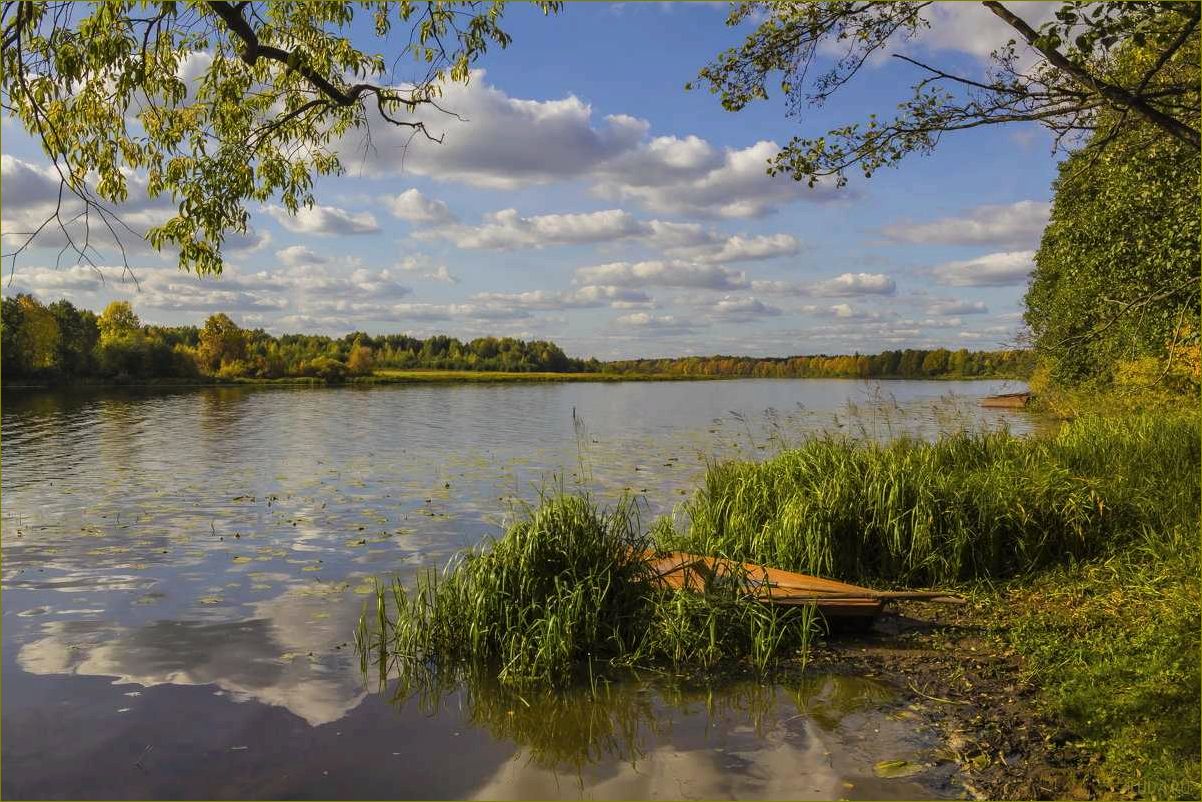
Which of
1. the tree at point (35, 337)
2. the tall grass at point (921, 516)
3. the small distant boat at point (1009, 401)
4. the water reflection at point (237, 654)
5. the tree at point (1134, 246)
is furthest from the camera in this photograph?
the tree at point (35, 337)

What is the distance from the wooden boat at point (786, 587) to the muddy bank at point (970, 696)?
350mm

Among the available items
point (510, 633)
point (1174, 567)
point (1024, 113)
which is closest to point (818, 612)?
point (510, 633)

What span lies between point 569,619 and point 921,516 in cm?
501

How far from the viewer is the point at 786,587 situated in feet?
27.4

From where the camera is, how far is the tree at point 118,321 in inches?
3128

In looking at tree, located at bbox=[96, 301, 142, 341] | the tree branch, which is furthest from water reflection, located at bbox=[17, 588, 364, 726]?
tree, located at bbox=[96, 301, 142, 341]

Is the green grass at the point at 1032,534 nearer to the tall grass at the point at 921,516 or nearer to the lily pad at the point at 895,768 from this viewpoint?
the tall grass at the point at 921,516

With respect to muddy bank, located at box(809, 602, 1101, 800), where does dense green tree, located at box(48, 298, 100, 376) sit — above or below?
above

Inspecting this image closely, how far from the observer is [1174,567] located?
8.66 metres

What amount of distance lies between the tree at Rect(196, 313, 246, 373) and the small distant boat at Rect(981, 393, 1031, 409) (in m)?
72.8

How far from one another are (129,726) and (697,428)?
92.9 ft

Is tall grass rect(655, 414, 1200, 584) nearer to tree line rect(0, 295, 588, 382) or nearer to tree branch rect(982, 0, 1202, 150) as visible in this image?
tree branch rect(982, 0, 1202, 150)

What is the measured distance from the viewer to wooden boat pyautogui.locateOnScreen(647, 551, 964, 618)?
8109 millimetres

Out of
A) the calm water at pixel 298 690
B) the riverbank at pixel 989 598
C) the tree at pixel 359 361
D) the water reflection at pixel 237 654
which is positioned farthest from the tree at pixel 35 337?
the riverbank at pixel 989 598
